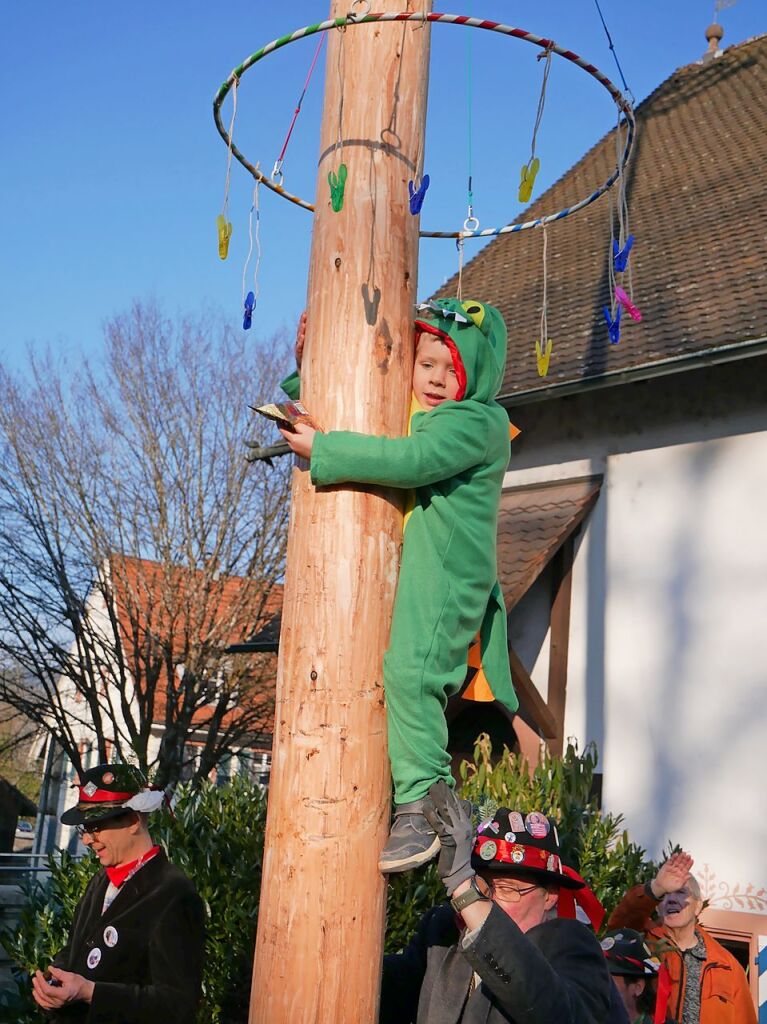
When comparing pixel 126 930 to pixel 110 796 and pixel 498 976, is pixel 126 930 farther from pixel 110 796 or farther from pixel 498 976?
pixel 498 976

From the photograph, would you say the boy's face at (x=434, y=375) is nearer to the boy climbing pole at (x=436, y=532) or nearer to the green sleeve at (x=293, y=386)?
the boy climbing pole at (x=436, y=532)

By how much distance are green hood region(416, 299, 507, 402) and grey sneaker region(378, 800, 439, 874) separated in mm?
1084

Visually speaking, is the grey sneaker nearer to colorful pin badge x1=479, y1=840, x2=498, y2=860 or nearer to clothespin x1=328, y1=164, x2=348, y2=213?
colorful pin badge x1=479, y1=840, x2=498, y2=860

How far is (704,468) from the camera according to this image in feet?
34.2

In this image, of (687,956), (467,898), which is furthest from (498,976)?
(687,956)

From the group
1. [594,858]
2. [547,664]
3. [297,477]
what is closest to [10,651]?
[547,664]

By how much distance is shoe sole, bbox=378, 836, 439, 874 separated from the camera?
2609 millimetres

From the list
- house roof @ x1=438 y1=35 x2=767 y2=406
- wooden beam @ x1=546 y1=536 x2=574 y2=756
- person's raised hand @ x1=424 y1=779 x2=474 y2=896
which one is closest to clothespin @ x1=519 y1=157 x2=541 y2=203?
person's raised hand @ x1=424 y1=779 x2=474 y2=896

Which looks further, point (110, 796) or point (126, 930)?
point (110, 796)

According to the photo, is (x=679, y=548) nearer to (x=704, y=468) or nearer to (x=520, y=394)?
(x=704, y=468)

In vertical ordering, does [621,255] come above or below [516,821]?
above

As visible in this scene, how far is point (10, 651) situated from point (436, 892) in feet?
43.4

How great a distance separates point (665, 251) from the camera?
1229cm

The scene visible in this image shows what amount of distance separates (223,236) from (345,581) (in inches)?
46.4
